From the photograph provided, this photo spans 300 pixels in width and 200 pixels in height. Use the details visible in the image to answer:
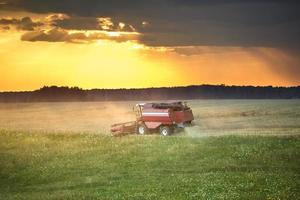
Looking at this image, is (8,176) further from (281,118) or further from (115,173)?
(281,118)

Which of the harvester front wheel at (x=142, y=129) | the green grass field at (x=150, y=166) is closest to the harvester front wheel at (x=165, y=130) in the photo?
the harvester front wheel at (x=142, y=129)

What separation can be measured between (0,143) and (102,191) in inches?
1198

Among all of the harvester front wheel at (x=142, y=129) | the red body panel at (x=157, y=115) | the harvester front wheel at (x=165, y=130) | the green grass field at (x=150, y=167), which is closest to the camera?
the green grass field at (x=150, y=167)

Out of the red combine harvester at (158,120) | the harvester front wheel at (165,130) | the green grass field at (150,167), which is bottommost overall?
the green grass field at (150,167)

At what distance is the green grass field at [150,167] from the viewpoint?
110ft

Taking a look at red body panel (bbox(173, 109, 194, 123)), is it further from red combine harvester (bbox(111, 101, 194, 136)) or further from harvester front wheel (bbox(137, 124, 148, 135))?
harvester front wheel (bbox(137, 124, 148, 135))

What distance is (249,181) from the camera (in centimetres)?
3544

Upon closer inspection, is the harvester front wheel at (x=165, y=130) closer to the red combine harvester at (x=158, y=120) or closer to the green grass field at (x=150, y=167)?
the red combine harvester at (x=158, y=120)

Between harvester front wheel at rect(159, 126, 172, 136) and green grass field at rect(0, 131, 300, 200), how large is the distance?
5.02 metres

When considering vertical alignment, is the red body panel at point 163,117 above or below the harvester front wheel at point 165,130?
above

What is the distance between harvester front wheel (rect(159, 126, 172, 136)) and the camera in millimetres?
64750

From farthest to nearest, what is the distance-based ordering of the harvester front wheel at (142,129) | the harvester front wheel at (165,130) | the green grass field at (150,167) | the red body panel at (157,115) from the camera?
the harvester front wheel at (142,129)
the harvester front wheel at (165,130)
the red body panel at (157,115)
the green grass field at (150,167)

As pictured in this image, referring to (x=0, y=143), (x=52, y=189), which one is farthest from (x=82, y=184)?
(x=0, y=143)

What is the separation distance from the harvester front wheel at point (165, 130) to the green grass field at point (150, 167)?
5.02 meters
